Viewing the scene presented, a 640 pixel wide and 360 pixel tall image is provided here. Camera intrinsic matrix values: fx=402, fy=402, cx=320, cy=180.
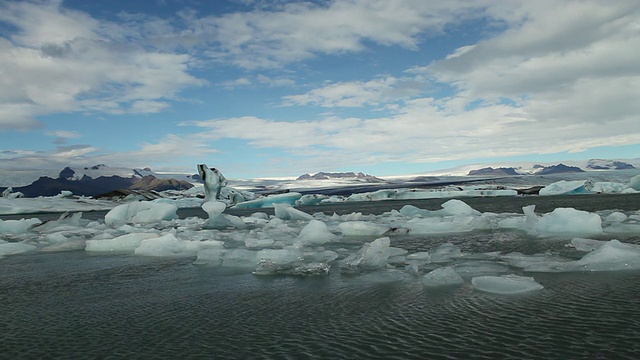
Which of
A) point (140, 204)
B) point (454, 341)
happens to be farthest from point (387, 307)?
point (140, 204)

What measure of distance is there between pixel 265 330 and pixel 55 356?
116cm

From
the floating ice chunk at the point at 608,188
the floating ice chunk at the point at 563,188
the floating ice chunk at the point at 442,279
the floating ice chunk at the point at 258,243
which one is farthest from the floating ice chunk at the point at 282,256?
the floating ice chunk at the point at 608,188

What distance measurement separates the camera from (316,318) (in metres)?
2.79

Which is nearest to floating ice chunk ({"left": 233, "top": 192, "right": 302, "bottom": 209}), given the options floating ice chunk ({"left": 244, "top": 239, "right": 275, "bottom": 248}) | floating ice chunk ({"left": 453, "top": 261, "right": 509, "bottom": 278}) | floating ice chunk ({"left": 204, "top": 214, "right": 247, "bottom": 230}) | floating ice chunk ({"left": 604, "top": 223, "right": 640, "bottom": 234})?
floating ice chunk ({"left": 204, "top": 214, "right": 247, "bottom": 230})

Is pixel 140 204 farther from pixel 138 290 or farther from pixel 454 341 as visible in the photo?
pixel 454 341

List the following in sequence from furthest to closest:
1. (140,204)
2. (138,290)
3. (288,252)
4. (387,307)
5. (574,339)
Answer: (140,204) → (288,252) → (138,290) → (387,307) → (574,339)

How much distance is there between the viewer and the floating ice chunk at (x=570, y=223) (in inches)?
301

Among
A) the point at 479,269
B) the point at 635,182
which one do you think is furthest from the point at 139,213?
the point at 635,182

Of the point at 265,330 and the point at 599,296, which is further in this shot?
the point at 599,296

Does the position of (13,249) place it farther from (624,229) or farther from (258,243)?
(624,229)

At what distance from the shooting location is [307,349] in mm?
2164

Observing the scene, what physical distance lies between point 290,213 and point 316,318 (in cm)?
1200

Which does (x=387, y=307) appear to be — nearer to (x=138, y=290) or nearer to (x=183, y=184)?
(x=138, y=290)

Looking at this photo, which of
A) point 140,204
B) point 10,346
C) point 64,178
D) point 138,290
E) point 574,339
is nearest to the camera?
point 574,339
